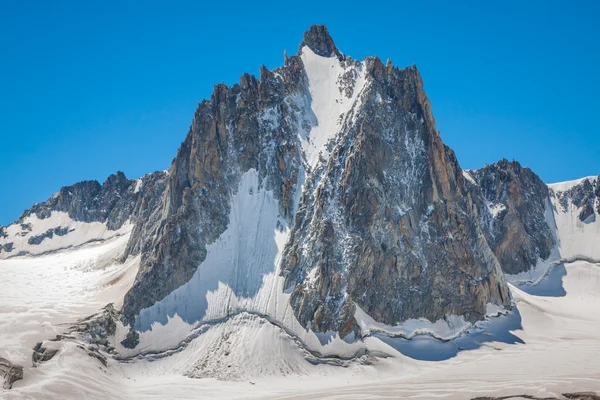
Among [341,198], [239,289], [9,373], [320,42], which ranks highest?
[320,42]

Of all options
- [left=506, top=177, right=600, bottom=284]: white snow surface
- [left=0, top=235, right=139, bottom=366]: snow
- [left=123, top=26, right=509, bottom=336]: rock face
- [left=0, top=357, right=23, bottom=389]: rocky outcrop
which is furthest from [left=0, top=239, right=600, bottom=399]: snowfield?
[left=506, top=177, right=600, bottom=284]: white snow surface

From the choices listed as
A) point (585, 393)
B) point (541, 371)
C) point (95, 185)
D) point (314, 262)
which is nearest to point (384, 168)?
point (314, 262)

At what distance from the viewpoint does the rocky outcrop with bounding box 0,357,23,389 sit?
58.5 m

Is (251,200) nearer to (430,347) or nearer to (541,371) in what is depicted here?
(430,347)

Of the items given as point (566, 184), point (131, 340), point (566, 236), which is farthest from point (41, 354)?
point (566, 184)

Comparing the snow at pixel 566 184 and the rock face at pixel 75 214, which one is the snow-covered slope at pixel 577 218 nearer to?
the snow at pixel 566 184

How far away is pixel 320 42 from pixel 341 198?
128 ft

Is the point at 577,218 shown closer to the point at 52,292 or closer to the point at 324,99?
the point at 324,99

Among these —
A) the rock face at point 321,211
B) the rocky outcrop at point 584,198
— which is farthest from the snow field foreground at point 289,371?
the rocky outcrop at point 584,198

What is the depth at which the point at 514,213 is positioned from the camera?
443 ft

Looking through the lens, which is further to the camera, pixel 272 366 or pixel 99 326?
pixel 99 326

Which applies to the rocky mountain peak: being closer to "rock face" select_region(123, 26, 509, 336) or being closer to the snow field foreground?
A: "rock face" select_region(123, 26, 509, 336)

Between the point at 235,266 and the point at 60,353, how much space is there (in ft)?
82.3

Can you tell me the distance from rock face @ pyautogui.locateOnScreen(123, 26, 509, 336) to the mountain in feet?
0.63
